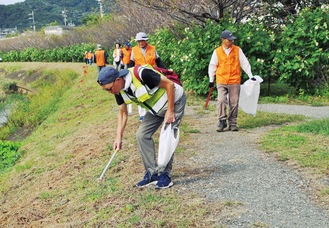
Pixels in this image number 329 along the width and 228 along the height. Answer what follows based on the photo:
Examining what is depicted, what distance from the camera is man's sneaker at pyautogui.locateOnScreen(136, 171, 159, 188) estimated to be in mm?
6275

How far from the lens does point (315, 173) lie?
637 centimetres

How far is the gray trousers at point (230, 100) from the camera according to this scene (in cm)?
930

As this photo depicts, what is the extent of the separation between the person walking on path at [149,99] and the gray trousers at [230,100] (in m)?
3.37

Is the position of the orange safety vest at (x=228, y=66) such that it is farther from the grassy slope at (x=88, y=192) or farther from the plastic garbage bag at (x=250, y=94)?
the grassy slope at (x=88, y=192)

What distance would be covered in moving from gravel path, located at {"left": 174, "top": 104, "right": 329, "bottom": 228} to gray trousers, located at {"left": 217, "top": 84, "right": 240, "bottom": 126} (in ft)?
1.79

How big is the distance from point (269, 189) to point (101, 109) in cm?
1129

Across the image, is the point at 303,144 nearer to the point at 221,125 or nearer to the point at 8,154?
the point at 221,125

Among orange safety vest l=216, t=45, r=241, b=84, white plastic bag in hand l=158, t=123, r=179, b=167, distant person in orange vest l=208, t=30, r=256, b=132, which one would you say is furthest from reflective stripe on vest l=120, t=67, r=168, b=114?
orange safety vest l=216, t=45, r=241, b=84

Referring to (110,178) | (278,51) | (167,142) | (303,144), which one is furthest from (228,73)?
(278,51)

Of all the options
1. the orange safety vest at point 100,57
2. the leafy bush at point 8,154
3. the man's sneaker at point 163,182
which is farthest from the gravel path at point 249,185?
the orange safety vest at point 100,57

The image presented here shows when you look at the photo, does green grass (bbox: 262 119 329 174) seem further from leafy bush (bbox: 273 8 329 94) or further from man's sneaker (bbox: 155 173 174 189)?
leafy bush (bbox: 273 8 329 94)

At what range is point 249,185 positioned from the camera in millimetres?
6113

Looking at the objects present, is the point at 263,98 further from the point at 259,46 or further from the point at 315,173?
the point at 315,173

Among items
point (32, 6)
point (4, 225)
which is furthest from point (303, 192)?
point (32, 6)
